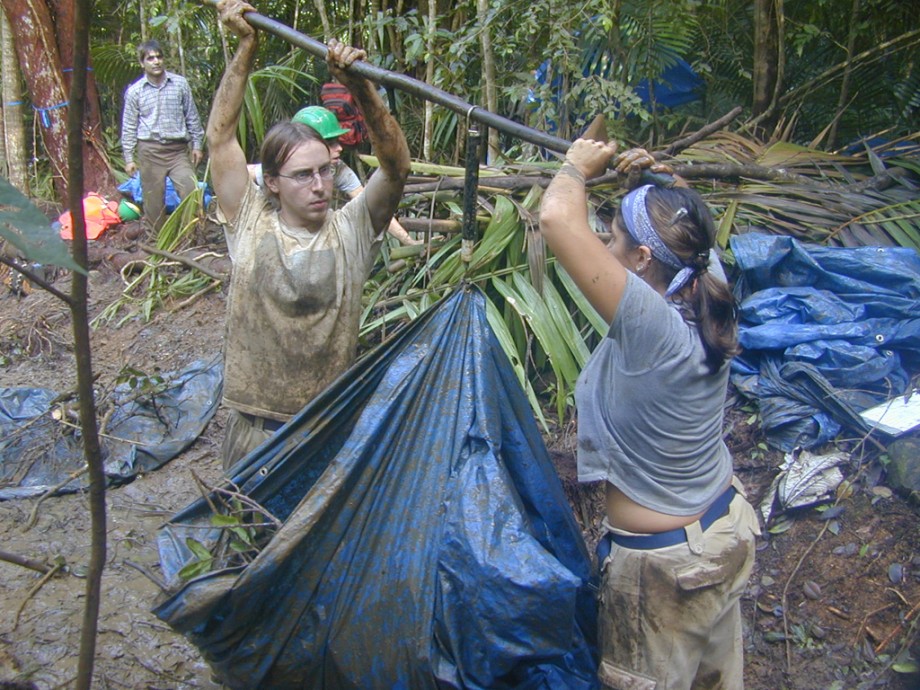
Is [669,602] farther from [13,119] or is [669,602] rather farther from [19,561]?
[13,119]

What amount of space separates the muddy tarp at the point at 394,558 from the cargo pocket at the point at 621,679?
0.10 metres

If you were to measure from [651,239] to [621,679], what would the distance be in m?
1.07

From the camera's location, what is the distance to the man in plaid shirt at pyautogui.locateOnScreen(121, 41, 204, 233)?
6867 millimetres

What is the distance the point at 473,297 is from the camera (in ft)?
7.52

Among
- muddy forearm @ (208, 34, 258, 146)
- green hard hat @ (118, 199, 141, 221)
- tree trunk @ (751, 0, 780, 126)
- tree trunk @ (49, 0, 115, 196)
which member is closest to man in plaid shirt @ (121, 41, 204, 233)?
green hard hat @ (118, 199, 141, 221)

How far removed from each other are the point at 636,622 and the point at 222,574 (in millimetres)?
983

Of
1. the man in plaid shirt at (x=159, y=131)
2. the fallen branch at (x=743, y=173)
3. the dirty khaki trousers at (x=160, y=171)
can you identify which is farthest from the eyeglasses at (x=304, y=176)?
the dirty khaki trousers at (x=160, y=171)

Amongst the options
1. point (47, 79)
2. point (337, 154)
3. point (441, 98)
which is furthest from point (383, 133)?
point (47, 79)

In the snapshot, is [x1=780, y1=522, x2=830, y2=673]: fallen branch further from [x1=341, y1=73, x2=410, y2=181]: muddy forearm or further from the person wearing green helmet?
the person wearing green helmet

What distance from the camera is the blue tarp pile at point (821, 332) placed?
351cm

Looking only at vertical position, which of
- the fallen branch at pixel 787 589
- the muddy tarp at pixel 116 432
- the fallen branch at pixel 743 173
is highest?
the fallen branch at pixel 743 173

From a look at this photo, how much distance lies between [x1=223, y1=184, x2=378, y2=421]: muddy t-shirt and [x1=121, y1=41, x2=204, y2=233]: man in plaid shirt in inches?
181

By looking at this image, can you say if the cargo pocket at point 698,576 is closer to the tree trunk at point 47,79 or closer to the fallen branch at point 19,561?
the fallen branch at point 19,561

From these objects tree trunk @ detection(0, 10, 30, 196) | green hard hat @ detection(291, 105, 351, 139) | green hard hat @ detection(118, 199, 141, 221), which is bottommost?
green hard hat @ detection(118, 199, 141, 221)
